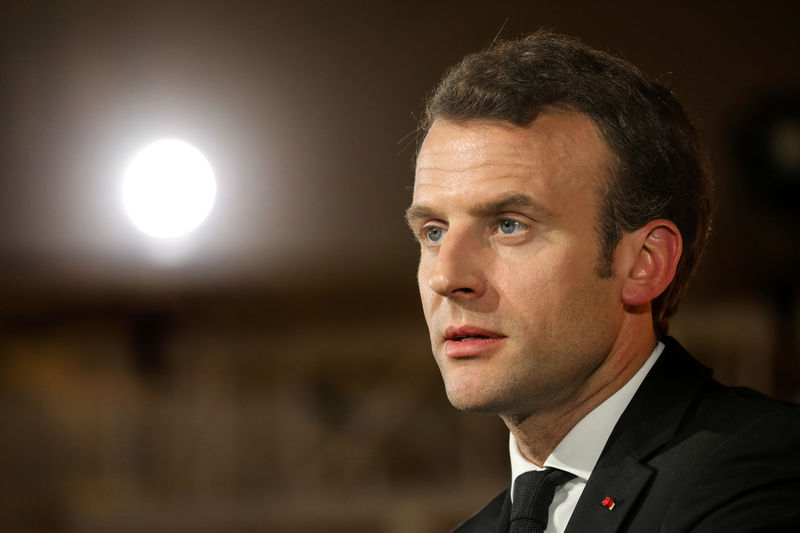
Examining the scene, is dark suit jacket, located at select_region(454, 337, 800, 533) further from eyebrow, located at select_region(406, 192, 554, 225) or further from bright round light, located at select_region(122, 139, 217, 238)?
bright round light, located at select_region(122, 139, 217, 238)

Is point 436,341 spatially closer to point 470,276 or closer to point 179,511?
point 470,276

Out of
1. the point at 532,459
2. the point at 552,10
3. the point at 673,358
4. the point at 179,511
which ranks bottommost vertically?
the point at 179,511

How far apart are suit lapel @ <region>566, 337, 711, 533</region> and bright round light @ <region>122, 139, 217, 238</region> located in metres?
3.28

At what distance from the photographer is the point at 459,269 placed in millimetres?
1791

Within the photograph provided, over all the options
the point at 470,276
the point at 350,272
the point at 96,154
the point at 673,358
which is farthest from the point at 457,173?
the point at 96,154

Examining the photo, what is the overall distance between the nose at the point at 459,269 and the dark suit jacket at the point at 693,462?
36 centimetres

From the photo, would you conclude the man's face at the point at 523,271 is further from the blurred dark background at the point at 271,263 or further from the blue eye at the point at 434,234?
the blurred dark background at the point at 271,263

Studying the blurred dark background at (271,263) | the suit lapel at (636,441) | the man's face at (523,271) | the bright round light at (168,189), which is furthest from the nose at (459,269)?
the bright round light at (168,189)

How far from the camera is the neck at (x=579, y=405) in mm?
1889

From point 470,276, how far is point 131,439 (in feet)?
Answer: 11.0

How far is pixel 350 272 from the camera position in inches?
197

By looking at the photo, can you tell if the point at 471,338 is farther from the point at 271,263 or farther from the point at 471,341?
the point at 271,263

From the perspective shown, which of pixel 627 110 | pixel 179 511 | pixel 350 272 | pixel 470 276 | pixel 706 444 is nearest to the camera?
pixel 706 444

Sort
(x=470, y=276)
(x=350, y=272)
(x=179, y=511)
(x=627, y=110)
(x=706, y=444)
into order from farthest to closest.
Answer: (x=350, y=272) < (x=179, y=511) < (x=627, y=110) < (x=470, y=276) < (x=706, y=444)
